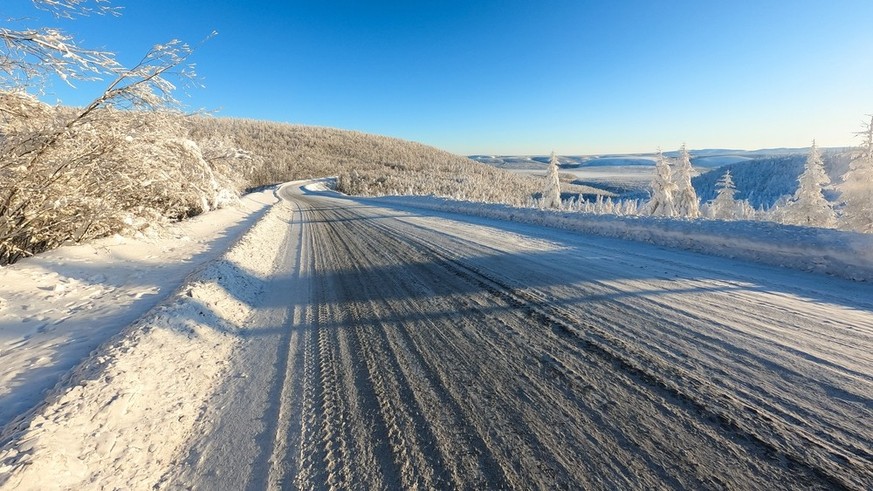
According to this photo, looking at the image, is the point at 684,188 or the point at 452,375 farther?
the point at 684,188

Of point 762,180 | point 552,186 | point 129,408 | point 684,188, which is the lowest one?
point 129,408

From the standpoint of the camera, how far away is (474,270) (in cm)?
630

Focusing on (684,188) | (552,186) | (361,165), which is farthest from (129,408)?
(361,165)

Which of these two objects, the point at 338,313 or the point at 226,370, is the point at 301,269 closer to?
the point at 338,313

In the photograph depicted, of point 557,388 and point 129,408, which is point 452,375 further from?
point 129,408

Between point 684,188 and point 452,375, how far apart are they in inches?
1449

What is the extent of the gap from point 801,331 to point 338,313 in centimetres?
502

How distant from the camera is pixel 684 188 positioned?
32.0 m

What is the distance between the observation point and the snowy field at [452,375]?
2.12 m

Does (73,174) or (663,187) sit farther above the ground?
(73,174)

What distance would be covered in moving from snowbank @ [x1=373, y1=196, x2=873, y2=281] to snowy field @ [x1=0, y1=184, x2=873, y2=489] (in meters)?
0.04

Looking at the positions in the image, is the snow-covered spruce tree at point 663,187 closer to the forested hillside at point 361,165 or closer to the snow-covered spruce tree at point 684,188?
the snow-covered spruce tree at point 684,188

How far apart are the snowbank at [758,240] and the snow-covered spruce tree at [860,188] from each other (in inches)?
671

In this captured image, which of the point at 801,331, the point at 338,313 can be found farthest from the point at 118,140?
the point at 801,331
